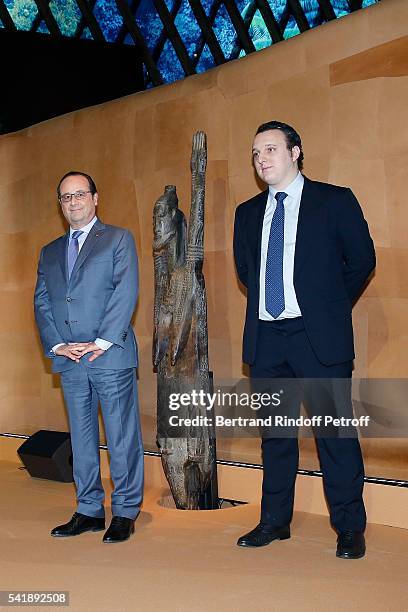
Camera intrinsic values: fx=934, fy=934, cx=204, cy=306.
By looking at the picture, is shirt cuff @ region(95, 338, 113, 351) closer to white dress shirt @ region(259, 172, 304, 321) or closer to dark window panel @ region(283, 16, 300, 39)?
white dress shirt @ region(259, 172, 304, 321)

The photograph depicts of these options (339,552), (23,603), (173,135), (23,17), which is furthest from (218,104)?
(23,17)

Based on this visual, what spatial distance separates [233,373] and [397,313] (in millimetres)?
1158

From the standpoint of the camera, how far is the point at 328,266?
12.1 ft

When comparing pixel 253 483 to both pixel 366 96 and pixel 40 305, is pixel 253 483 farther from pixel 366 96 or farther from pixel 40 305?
pixel 366 96

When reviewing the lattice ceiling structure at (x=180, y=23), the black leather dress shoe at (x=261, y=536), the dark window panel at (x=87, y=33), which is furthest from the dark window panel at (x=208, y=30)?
the black leather dress shoe at (x=261, y=536)

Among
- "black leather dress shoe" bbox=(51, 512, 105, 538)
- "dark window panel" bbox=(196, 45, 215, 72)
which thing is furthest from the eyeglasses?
"dark window panel" bbox=(196, 45, 215, 72)

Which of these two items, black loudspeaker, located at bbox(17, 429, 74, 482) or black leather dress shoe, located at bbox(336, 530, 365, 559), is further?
black loudspeaker, located at bbox(17, 429, 74, 482)

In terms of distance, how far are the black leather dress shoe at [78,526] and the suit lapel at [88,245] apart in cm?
108

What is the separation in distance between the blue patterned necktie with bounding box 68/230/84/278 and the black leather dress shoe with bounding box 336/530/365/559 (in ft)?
5.45

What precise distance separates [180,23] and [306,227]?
10.6 m

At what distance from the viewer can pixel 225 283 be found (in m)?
5.33

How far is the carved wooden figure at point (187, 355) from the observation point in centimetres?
472

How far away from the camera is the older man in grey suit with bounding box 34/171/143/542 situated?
4062 mm

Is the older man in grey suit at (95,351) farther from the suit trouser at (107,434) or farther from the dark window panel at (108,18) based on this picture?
the dark window panel at (108,18)
